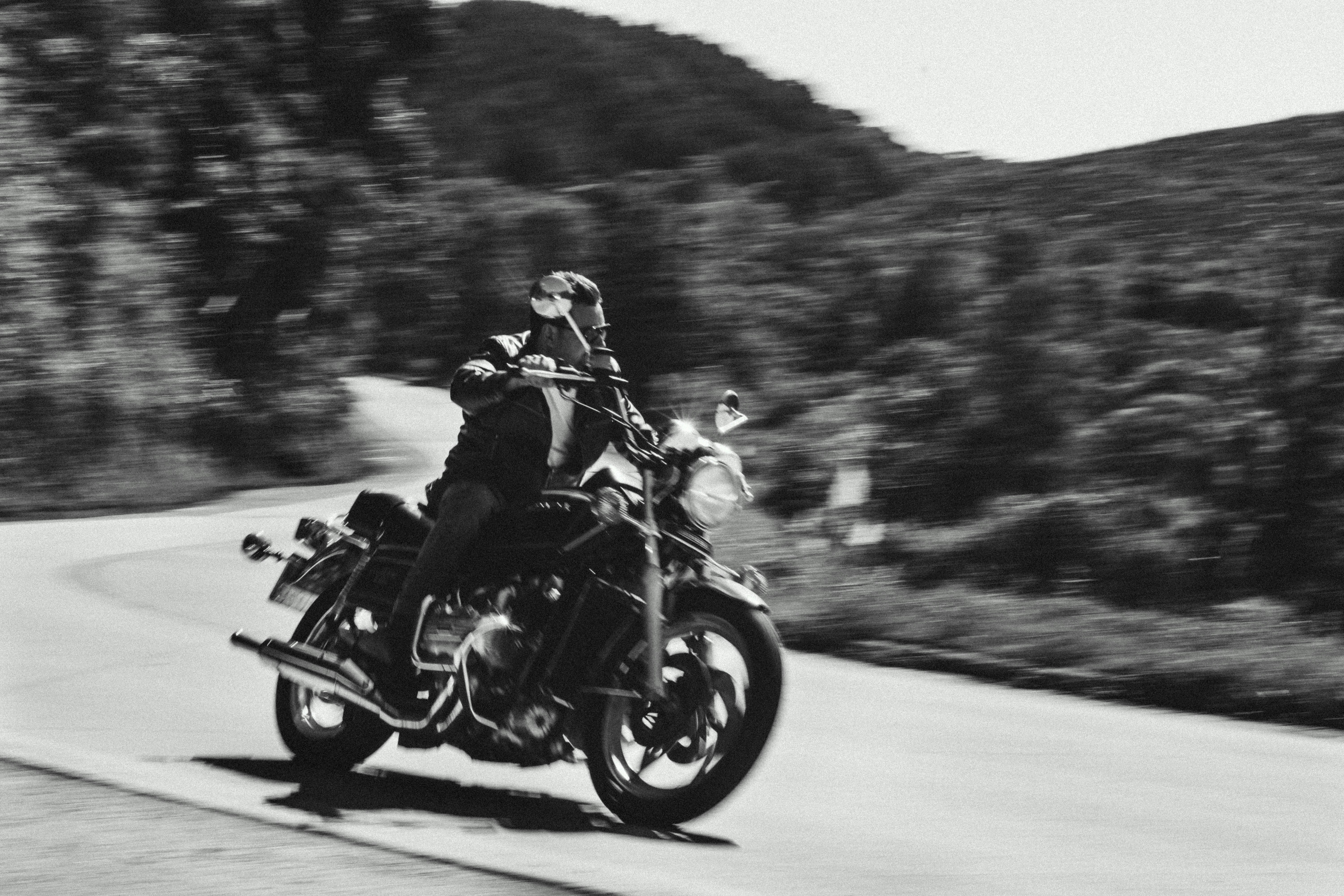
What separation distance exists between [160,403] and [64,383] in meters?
1.70

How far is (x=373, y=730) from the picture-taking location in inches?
235

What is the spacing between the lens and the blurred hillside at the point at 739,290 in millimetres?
11594

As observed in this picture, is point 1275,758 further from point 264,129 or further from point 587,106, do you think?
point 587,106

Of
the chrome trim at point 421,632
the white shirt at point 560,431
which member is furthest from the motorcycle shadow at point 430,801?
the white shirt at point 560,431

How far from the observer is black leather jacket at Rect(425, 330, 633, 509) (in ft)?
18.2

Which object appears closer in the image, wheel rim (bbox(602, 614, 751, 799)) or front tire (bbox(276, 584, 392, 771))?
wheel rim (bbox(602, 614, 751, 799))

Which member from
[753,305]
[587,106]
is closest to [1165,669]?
[753,305]

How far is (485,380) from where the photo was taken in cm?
538

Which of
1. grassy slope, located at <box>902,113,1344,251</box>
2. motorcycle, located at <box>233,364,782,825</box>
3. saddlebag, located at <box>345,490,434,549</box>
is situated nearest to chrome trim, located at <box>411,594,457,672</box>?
motorcycle, located at <box>233,364,782,825</box>

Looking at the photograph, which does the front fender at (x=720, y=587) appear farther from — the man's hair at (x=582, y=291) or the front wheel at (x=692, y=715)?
the man's hair at (x=582, y=291)

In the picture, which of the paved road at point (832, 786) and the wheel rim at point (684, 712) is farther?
the wheel rim at point (684, 712)

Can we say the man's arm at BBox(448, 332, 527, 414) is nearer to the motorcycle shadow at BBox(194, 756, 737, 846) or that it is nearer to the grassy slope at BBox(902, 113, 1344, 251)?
the motorcycle shadow at BBox(194, 756, 737, 846)

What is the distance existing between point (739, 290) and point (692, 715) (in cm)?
918

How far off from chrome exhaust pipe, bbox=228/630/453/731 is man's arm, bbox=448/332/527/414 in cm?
92
